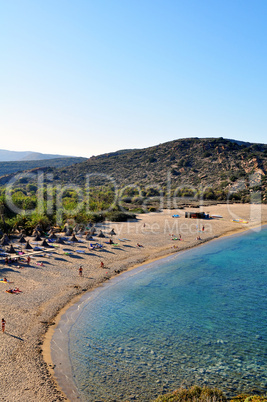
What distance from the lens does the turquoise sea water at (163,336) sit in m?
14.9

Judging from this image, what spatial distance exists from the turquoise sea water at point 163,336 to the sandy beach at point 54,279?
1.08 m

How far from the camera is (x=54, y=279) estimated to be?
90.5 ft

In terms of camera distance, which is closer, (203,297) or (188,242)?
(203,297)

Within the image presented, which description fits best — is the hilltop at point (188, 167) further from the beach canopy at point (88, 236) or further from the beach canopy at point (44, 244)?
the beach canopy at point (44, 244)

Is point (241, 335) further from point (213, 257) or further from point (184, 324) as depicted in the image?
point (213, 257)

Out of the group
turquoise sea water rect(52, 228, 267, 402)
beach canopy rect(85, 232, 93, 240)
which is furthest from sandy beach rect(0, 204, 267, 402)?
turquoise sea water rect(52, 228, 267, 402)

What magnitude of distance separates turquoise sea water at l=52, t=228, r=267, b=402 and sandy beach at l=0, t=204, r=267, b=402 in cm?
108

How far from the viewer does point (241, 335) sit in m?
19.4

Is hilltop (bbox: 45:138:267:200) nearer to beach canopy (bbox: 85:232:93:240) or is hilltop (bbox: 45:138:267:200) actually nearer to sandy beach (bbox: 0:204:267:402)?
sandy beach (bbox: 0:204:267:402)

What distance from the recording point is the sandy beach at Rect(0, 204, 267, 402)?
48.2 feet

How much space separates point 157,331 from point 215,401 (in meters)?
7.26

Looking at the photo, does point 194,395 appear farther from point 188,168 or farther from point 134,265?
point 188,168

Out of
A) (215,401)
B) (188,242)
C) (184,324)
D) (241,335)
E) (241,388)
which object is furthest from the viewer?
(188,242)

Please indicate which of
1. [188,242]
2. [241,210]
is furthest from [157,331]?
[241,210]
